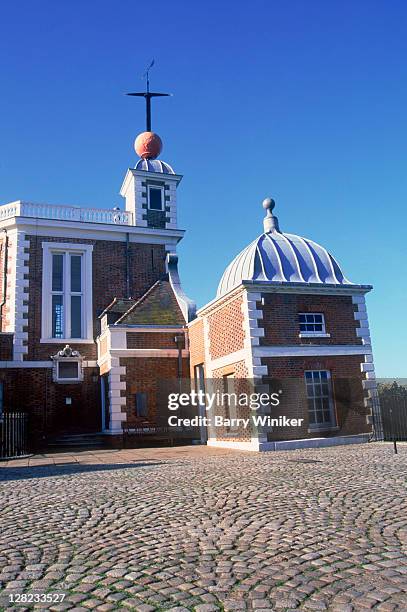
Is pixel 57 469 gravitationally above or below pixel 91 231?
below

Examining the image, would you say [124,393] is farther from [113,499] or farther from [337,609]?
[337,609]

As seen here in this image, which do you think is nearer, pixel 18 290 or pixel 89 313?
pixel 18 290

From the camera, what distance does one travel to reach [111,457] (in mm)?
14477

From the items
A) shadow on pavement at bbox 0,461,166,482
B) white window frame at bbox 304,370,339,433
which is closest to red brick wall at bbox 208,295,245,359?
white window frame at bbox 304,370,339,433

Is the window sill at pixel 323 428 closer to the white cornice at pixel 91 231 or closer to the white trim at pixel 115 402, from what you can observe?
the white trim at pixel 115 402

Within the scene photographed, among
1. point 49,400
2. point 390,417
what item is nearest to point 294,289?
point 390,417

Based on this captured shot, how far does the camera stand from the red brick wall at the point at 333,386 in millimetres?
14883

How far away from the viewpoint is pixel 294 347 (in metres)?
15.3

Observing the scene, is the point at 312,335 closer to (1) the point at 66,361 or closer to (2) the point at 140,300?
(2) the point at 140,300

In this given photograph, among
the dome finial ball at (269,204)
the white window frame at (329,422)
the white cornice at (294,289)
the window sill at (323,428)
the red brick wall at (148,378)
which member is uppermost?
the dome finial ball at (269,204)

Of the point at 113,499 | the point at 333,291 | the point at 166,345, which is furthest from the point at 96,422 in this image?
the point at 113,499

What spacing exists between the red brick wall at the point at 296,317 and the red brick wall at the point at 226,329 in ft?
2.58

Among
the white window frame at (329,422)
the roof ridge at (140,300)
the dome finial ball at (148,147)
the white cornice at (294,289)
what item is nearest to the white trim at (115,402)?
the roof ridge at (140,300)

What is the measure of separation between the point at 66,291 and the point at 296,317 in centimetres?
1068
